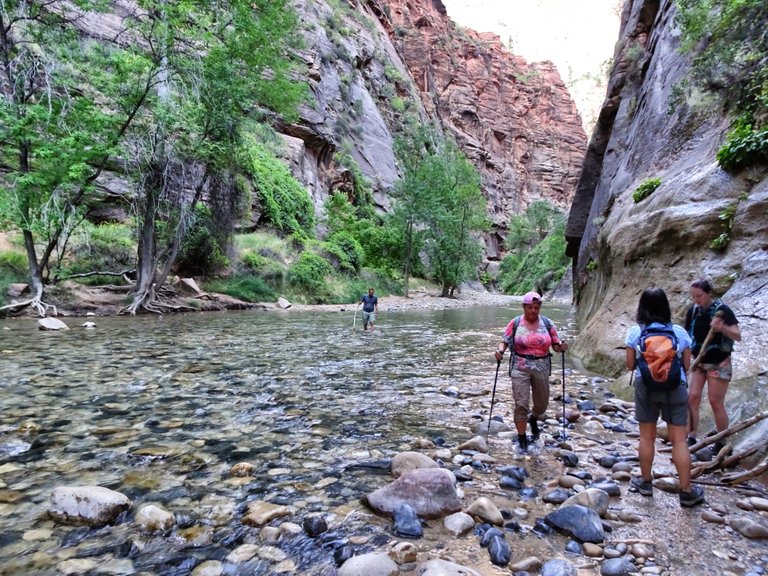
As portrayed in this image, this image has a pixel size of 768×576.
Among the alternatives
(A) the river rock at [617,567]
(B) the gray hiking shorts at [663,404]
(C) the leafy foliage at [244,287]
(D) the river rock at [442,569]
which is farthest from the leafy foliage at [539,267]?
(D) the river rock at [442,569]

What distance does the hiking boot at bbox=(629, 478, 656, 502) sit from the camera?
3.83 meters

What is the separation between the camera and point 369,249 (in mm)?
38688

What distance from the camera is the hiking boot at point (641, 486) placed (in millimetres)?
3827

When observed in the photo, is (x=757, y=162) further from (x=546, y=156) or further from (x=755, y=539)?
(x=546, y=156)

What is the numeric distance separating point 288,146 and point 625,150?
26.5 meters

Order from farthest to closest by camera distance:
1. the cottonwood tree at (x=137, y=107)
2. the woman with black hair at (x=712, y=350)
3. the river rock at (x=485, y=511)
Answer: the cottonwood tree at (x=137, y=107) < the woman with black hair at (x=712, y=350) < the river rock at (x=485, y=511)

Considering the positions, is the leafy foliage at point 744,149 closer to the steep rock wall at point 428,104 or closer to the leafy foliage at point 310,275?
the leafy foliage at point 310,275

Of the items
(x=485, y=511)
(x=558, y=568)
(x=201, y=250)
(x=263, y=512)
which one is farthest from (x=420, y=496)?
(x=201, y=250)

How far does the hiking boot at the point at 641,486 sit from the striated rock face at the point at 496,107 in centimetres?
7623

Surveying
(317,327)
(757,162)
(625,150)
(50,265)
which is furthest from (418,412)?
(50,265)

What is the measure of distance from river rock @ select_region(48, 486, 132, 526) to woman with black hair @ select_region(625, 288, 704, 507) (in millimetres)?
4258

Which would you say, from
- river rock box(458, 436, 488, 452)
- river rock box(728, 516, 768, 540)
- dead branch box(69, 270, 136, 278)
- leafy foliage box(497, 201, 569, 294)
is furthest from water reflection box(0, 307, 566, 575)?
leafy foliage box(497, 201, 569, 294)

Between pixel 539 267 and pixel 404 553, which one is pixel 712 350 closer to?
pixel 404 553

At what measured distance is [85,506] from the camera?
3.08 m
